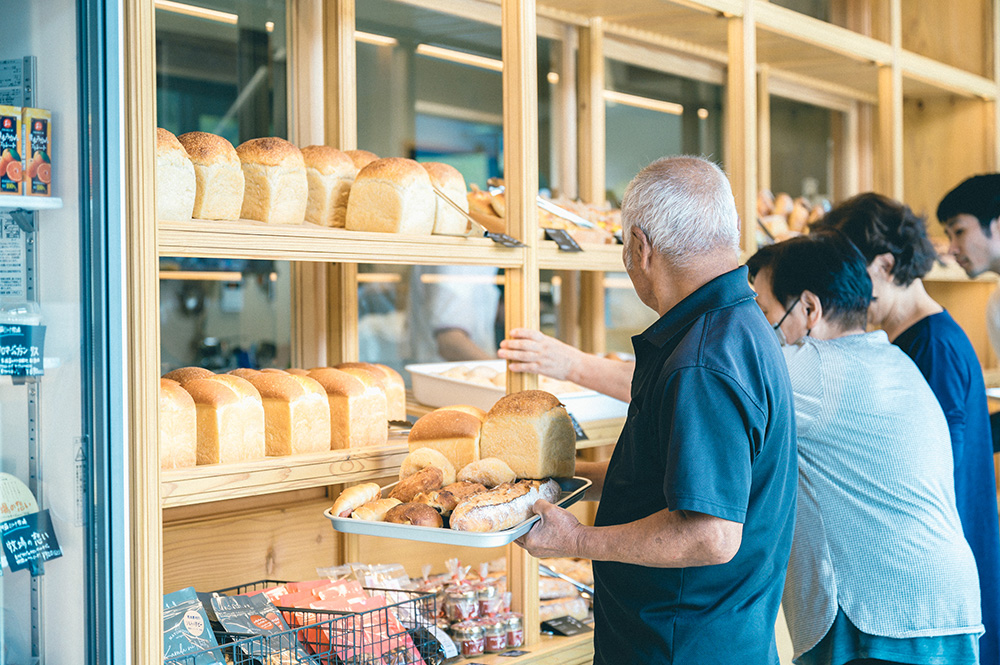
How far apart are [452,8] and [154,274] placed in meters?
1.53

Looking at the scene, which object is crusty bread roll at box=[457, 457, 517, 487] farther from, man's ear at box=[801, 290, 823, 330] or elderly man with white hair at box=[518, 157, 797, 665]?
man's ear at box=[801, 290, 823, 330]

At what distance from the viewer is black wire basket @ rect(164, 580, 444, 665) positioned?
61.9 inches

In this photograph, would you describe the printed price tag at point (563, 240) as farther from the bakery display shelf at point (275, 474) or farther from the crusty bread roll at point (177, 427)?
the crusty bread roll at point (177, 427)

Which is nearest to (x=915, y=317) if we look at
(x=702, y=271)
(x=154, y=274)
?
(x=702, y=271)

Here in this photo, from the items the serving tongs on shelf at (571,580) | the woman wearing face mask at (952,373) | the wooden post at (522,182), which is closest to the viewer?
the wooden post at (522,182)

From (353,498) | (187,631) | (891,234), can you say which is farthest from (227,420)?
(891,234)

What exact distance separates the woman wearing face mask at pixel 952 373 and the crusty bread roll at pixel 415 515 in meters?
1.61

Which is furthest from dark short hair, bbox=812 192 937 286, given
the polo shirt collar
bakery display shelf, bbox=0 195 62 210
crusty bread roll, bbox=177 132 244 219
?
bakery display shelf, bbox=0 195 62 210

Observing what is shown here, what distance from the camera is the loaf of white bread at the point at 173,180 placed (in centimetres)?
148

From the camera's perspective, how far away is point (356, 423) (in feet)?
5.89

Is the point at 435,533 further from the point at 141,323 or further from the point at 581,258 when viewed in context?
the point at 581,258

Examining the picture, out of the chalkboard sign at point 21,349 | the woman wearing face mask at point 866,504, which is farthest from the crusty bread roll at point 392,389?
the woman wearing face mask at point 866,504

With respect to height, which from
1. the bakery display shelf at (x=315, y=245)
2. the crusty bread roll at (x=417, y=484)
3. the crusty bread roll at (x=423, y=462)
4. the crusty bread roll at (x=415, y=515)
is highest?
the bakery display shelf at (x=315, y=245)

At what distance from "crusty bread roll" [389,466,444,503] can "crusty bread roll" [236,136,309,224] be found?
1.83 feet
